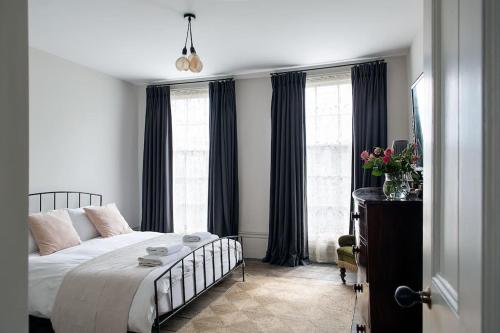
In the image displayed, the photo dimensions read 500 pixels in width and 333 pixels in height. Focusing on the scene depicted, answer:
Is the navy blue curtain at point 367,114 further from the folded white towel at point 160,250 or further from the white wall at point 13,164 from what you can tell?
the white wall at point 13,164

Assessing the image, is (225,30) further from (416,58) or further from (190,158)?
(190,158)

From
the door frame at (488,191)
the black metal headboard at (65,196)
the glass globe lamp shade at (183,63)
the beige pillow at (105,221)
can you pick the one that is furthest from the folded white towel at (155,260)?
the door frame at (488,191)

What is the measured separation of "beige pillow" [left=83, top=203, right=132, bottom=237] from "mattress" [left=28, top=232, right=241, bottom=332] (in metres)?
0.27

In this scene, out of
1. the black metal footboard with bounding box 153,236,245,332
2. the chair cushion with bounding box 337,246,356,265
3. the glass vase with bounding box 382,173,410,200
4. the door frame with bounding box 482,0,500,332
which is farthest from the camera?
the chair cushion with bounding box 337,246,356,265

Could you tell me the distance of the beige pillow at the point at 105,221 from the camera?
12.9 feet

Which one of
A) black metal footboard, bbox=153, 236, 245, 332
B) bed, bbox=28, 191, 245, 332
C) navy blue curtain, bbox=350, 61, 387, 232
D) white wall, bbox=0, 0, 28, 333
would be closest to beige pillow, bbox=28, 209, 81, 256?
bed, bbox=28, 191, 245, 332

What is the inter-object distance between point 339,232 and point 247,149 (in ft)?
5.76

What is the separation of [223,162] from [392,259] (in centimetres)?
346

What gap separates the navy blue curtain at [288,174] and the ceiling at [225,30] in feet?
1.25

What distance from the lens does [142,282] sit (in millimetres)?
2484

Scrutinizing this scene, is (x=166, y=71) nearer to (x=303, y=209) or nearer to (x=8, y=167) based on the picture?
(x=303, y=209)

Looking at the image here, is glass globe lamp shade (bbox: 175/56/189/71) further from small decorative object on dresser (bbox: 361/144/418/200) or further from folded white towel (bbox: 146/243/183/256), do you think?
small decorative object on dresser (bbox: 361/144/418/200)

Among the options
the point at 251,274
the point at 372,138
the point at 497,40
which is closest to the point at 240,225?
the point at 251,274

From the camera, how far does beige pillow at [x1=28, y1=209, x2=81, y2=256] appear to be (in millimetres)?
3189
